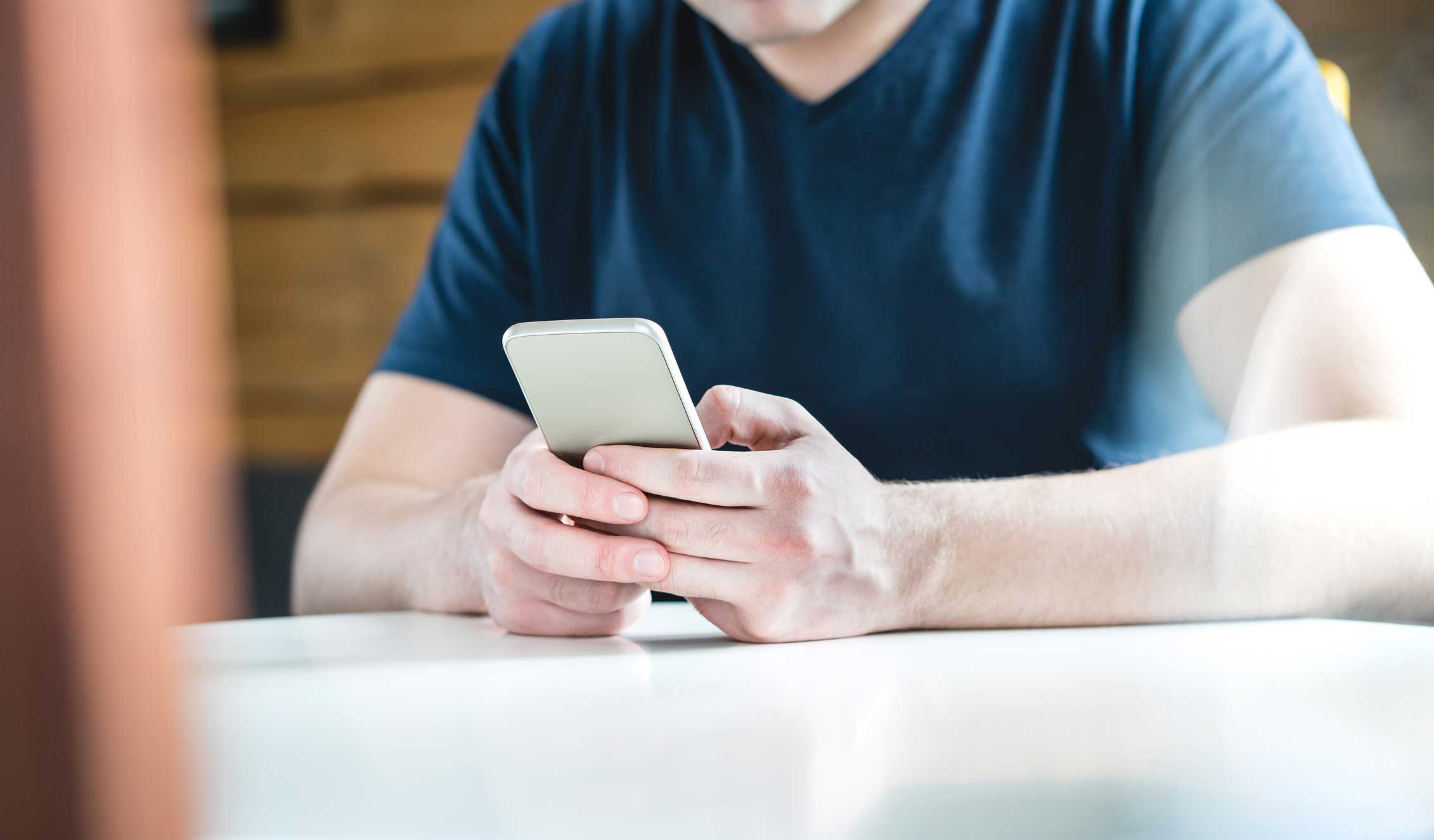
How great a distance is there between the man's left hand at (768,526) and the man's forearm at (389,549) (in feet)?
0.51

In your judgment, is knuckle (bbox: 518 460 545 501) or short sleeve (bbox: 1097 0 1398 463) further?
short sleeve (bbox: 1097 0 1398 463)

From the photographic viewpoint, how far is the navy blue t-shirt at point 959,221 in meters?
0.66

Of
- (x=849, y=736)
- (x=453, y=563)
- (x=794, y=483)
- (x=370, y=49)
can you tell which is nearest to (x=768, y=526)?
(x=794, y=483)

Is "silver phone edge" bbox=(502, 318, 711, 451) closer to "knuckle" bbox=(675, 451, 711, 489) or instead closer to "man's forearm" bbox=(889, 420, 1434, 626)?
"knuckle" bbox=(675, 451, 711, 489)

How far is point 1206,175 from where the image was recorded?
0.65 meters

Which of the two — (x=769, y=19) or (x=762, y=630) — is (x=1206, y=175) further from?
(x=762, y=630)

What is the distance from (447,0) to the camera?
1.40m

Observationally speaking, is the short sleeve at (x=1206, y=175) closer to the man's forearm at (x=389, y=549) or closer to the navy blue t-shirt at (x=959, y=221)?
the navy blue t-shirt at (x=959, y=221)

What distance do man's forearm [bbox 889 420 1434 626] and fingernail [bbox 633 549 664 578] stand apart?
110mm

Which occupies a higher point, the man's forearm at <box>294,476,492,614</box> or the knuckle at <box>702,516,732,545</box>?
the knuckle at <box>702,516,732,545</box>

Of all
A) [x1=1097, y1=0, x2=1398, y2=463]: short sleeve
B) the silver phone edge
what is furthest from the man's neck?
the silver phone edge

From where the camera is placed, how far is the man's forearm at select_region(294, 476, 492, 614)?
61 centimetres

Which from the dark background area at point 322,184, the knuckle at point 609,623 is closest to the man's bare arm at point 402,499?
the knuckle at point 609,623

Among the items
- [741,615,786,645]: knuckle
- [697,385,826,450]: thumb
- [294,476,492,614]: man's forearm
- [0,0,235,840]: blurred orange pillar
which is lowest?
[294,476,492,614]: man's forearm
